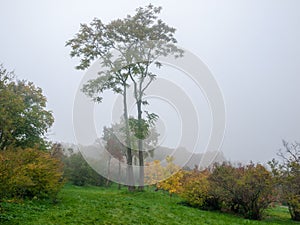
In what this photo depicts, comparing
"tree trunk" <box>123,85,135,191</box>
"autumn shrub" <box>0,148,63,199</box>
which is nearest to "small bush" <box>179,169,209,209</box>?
"tree trunk" <box>123,85,135,191</box>

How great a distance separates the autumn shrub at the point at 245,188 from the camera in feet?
40.7

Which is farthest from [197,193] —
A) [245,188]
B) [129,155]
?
[129,155]

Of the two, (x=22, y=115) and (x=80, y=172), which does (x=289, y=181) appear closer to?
(x=22, y=115)

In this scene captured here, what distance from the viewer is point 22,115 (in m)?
22.0

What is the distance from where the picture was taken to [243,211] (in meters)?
13.5

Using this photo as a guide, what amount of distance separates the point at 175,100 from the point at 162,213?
639cm

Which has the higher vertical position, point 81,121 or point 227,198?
point 81,121

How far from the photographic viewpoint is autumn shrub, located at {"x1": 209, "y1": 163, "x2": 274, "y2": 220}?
12.4 m

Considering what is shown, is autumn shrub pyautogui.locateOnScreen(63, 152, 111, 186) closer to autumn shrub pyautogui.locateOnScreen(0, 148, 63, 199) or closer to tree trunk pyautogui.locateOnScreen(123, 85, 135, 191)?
tree trunk pyautogui.locateOnScreen(123, 85, 135, 191)

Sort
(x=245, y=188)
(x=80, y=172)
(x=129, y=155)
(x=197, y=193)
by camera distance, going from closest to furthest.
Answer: (x=245, y=188), (x=197, y=193), (x=129, y=155), (x=80, y=172)

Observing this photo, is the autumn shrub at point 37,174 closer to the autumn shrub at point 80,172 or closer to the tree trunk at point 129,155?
the tree trunk at point 129,155

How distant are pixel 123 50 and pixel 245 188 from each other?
12220 millimetres

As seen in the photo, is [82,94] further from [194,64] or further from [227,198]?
[227,198]

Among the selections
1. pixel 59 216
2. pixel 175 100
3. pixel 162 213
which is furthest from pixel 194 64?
pixel 59 216
